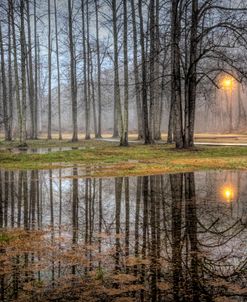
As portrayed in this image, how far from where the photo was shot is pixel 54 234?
622 cm

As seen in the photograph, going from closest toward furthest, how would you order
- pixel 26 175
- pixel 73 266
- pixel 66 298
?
1. pixel 66 298
2. pixel 73 266
3. pixel 26 175

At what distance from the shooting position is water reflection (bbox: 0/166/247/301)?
13.3ft

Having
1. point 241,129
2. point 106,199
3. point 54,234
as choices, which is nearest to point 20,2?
point 106,199

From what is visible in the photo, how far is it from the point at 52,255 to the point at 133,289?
1.47m

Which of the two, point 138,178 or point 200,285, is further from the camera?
point 138,178

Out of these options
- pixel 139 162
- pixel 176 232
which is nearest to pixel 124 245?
pixel 176 232

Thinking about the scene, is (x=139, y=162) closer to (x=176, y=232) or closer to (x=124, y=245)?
(x=176, y=232)

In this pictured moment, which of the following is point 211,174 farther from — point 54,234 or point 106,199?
point 54,234

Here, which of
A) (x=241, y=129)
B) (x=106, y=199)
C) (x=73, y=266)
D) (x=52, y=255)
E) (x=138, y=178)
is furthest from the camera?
(x=241, y=129)

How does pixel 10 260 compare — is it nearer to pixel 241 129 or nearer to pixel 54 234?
pixel 54 234

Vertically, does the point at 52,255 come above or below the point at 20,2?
below

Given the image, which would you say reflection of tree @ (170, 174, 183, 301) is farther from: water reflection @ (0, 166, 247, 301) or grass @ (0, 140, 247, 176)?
A: grass @ (0, 140, 247, 176)

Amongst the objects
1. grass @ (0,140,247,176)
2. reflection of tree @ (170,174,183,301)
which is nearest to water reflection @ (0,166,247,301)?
reflection of tree @ (170,174,183,301)

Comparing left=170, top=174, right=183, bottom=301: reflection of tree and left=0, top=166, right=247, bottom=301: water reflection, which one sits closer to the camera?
left=0, top=166, right=247, bottom=301: water reflection
